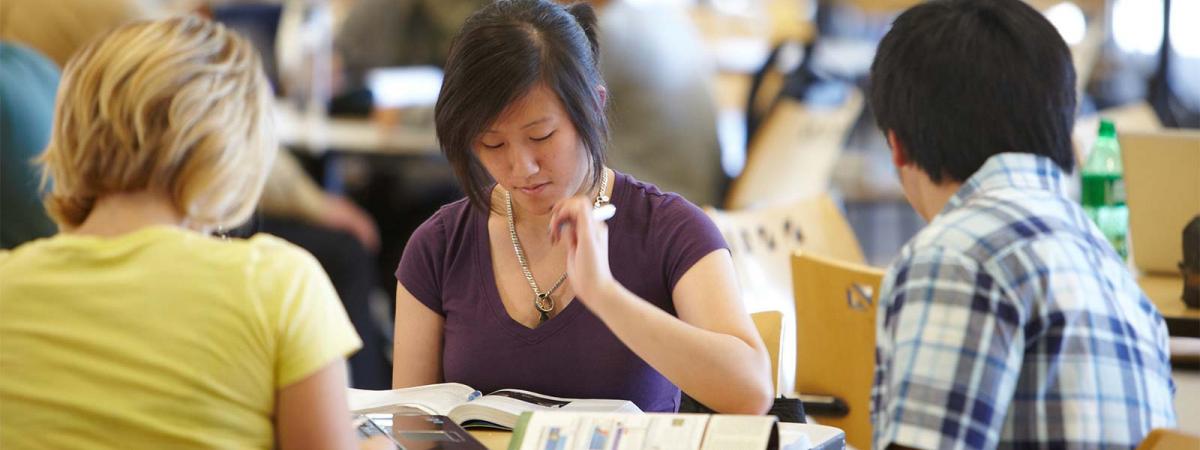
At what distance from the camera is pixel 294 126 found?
17.6 feet

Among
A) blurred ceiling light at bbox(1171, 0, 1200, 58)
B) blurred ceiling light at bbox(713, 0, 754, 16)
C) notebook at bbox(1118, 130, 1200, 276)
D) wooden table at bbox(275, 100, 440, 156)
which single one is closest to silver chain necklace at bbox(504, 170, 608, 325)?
notebook at bbox(1118, 130, 1200, 276)

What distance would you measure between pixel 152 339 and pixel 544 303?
0.74 m

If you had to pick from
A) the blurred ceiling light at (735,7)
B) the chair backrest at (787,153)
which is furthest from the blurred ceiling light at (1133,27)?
the chair backrest at (787,153)

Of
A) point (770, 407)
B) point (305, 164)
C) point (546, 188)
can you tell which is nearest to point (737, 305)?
point (770, 407)

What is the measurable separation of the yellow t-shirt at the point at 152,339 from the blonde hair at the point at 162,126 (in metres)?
0.05

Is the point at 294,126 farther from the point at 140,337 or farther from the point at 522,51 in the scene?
the point at 140,337

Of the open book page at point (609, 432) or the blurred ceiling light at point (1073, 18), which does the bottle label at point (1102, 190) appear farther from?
the blurred ceiling light at point (1073, 18)

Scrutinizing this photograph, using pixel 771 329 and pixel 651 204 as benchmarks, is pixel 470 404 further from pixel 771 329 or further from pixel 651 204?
pixel 771 329

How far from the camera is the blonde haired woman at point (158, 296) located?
1.25 metres

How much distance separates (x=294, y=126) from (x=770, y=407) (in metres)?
3.91

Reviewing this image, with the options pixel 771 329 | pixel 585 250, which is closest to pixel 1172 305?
pixel 771 329

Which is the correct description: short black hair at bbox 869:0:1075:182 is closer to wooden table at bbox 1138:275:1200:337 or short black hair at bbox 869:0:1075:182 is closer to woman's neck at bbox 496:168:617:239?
woman's neck at bbox 496:168:617:239

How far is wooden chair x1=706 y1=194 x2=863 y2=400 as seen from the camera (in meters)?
2.87

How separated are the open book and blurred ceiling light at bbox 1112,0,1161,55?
653cm
